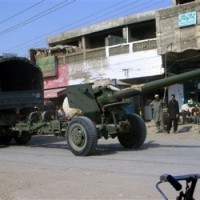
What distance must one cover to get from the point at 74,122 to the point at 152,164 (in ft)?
10.5

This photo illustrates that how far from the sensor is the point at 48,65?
116 ft

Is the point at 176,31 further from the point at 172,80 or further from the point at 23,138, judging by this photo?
the point at 172,80

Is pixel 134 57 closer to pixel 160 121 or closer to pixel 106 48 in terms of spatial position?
pixel 106 48

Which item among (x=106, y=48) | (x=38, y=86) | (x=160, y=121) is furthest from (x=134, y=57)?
(x=38, y=86)

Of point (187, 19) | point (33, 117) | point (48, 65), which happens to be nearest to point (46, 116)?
point (33, 117)

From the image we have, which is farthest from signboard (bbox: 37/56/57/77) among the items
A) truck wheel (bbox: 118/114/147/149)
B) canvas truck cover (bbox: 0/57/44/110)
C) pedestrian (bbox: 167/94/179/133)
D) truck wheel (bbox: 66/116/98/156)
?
truck wheel (bbox: 66/116/98/156)

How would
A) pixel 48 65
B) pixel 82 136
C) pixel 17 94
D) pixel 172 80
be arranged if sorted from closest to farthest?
pixel 172 80, pixel 82 136, pixel 17 94, pixel 48 65

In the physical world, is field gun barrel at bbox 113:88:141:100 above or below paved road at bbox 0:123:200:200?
above

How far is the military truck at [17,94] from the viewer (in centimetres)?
1672

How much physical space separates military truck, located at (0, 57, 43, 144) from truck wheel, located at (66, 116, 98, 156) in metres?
3.40

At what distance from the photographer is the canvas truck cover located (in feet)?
56.4

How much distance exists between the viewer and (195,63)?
27.4m

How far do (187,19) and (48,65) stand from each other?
13144 millimetres

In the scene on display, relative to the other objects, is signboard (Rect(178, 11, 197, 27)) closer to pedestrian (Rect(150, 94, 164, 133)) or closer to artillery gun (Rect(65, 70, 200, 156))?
pedestrian (Rect(150, 94, 164, 133))
